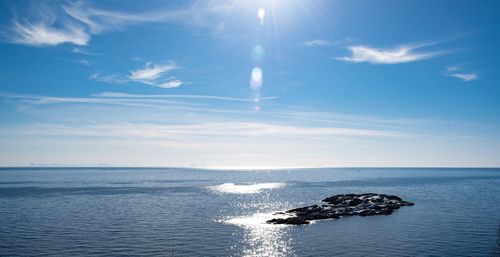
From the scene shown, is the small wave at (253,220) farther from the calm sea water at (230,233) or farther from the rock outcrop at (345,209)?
the rock outcrop at (345,209)

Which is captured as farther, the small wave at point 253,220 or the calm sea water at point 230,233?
the small wave at point 253,220

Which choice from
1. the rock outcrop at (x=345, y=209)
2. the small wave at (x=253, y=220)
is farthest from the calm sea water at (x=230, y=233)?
the rock outcrop at (x=345, y=209)

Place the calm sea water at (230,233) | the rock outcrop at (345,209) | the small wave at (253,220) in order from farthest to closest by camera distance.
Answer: the rock outcrop at (345,209) → the small wave at (253,220) → the calm sea water at (230,233)

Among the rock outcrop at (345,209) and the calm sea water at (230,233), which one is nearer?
the calm sea water at (230,233)

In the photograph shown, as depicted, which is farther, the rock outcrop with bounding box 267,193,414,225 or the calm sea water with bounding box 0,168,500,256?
the rock outcrop with bounding box 267,193,414,225

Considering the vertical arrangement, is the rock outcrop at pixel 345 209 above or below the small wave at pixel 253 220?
above

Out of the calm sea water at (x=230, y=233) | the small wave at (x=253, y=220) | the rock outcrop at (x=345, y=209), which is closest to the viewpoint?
the calm sea water at (x=230, y=233)

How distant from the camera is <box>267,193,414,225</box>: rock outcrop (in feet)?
239

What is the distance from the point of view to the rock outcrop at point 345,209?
239ft

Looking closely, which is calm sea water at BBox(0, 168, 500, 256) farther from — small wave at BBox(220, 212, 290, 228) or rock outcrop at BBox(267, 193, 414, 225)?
rock outcrop at BBox(267, 193, 414, 225)

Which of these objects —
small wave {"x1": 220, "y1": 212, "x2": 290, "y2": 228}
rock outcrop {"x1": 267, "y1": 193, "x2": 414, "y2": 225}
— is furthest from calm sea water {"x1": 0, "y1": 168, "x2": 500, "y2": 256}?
rock outcrop {"x1": 267, "y1": 193, "x2": 414, "y2": 225}

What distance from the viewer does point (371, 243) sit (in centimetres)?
5338

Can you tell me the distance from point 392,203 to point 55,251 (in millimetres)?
73214

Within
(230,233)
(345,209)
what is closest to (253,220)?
(230,233)
